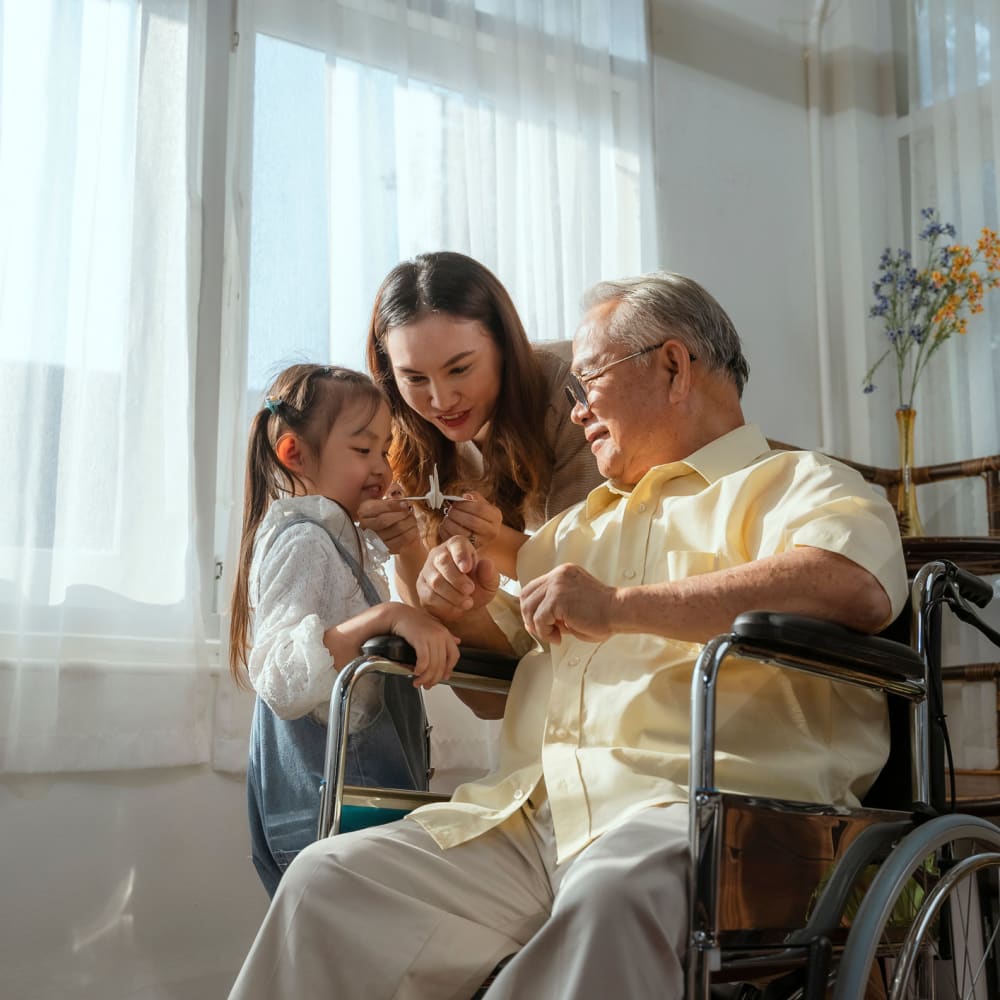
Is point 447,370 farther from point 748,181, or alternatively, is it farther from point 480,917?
point 748,181

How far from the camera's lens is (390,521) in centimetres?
190

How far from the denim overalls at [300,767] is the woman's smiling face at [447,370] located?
360 mm

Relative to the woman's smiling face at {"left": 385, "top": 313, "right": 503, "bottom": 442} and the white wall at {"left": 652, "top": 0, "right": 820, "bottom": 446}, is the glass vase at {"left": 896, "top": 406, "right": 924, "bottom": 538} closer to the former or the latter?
the white wall at {"left": 652, "top": 0, "right": 820, "bottom": 446}

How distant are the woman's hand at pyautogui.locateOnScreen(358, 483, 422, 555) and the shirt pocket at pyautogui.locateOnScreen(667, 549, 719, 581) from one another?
50 cm

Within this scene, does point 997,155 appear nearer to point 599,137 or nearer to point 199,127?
point 599,137

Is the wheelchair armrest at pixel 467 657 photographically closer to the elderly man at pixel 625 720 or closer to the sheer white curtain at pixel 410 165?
the elderly man at pixel 625 720

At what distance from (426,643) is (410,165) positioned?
167 cm

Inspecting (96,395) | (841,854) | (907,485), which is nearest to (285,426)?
(96,395)

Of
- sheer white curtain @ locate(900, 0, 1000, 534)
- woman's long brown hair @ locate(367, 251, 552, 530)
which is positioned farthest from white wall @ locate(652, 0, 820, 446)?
woman's long brown hair @ locate(367, 251, 552, 530)

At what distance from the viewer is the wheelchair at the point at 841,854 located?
1177 millimetres

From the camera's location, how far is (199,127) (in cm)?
265

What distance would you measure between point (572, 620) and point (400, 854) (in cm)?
33

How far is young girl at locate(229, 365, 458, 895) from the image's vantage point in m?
1.69

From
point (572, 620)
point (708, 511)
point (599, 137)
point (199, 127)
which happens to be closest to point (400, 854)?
point (572, 620)
